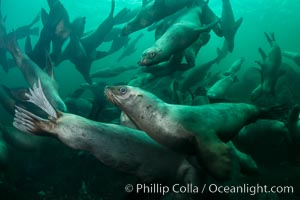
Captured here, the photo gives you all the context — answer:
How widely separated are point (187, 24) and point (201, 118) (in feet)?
9.55

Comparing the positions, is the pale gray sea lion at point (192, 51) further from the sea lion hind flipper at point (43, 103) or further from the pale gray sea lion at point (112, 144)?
the sea lion hind flipper at point (43, 103)

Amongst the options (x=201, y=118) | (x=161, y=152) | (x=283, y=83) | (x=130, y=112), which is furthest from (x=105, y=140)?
(x=283, y=83)

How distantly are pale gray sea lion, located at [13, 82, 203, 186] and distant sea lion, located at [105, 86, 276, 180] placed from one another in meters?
0.41

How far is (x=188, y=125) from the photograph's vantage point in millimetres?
2832

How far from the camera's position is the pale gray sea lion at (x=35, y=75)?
5.48 meters

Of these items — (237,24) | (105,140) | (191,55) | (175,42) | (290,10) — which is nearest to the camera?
(105,140)

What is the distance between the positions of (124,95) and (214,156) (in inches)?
Answer: 48.9

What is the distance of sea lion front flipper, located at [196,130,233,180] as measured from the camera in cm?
253

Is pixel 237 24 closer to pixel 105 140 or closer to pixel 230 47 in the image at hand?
pixel 230 47

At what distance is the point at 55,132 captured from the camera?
3145 mm

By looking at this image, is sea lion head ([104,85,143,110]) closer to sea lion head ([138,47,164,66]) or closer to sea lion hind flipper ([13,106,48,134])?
sea lion hind flipper ([13,106,48,134])

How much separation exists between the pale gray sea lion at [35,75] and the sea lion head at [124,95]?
2.38 m

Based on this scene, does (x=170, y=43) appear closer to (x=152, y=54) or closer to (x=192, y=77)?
(x=152, y=54)

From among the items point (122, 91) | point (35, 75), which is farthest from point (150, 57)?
point (35, 75)
